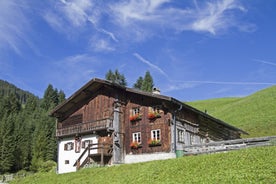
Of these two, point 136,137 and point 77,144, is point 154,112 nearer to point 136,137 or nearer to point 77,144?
point 136,137

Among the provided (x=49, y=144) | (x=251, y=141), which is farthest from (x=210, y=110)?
(x=251, y=141)

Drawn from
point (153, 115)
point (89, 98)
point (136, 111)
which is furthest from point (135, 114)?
point (89, 98)

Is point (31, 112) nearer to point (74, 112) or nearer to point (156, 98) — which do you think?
point (74, 112)

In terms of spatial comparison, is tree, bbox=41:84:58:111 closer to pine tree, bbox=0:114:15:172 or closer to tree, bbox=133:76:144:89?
tree, bbox=133:76:144:89

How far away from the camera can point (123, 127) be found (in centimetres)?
3334

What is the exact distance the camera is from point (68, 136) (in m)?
36.5

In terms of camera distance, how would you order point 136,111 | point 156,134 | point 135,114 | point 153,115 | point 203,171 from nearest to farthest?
1. point 203,171
2. point 156,134
3. point 153,115
4. point 135,114
5. point 136,111

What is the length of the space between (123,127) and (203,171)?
14627mm

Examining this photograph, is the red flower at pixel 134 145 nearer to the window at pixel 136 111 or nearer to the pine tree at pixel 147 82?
the window at pixel 136 111

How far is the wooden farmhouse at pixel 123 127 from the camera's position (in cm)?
3084

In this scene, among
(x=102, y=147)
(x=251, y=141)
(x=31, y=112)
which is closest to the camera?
(x=251, y=141)

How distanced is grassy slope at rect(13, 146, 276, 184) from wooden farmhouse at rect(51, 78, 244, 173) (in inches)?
218

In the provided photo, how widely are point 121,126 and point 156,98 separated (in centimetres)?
452

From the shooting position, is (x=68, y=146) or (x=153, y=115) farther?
(x=68, y=146)
